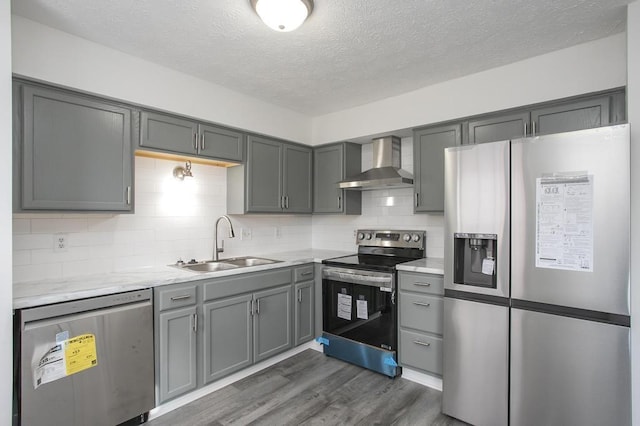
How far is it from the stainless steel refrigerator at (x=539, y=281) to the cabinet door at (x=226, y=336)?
5.19 ft

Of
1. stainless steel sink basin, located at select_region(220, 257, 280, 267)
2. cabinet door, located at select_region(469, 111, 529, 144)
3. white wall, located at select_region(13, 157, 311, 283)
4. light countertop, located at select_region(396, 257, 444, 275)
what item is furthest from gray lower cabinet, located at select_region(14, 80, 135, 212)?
cabinet door, located at select_region(469, 111, 529, 144)

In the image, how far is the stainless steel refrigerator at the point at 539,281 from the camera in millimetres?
1696

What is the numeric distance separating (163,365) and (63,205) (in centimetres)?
124

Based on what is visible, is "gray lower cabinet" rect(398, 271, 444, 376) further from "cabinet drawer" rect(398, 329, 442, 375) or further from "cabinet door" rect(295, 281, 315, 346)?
"cabinet door" rect(295, 281, 315, 346)

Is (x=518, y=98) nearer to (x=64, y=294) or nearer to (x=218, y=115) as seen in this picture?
(x=218, y=115)

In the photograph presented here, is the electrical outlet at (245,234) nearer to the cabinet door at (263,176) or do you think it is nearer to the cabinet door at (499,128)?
the cabinet door at (263,176)

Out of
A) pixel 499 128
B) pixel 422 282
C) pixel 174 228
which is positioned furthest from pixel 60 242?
pixel 499 128

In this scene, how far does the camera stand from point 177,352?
2318mm

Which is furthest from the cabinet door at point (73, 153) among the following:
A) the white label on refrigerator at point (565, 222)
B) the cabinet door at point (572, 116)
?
the cabinet door at point (572, 116)

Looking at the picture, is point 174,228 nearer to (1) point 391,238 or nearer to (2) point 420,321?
(1) point 391,238

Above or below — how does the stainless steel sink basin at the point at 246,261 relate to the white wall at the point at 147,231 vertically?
below

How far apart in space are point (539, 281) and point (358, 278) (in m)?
1.44

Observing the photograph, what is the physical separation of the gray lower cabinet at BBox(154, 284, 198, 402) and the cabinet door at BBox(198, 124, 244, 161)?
1181 millimetres

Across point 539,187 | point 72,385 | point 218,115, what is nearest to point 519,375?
point 539,187
